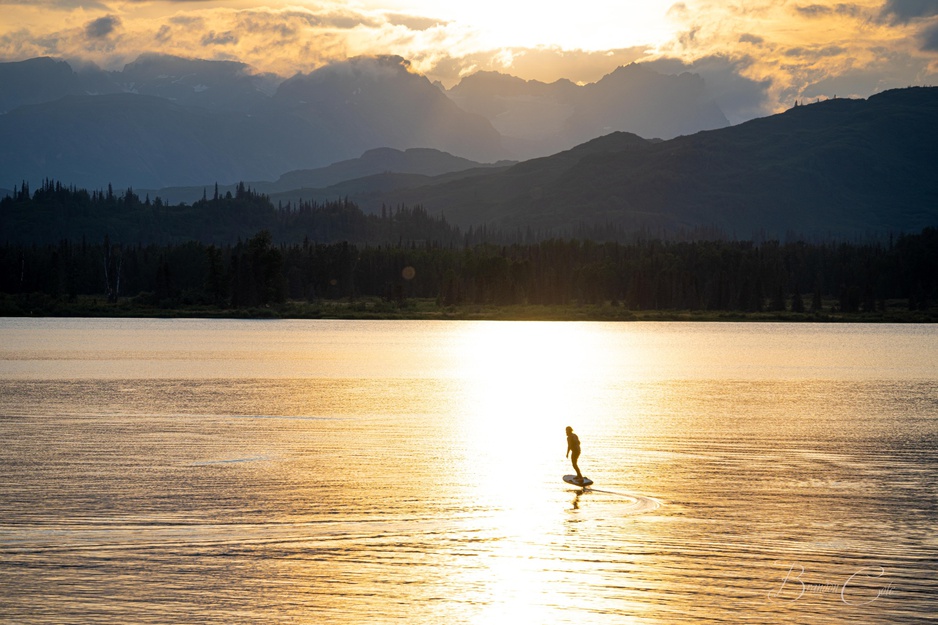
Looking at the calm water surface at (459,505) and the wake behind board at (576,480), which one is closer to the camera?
the calm water surface at (459,505)

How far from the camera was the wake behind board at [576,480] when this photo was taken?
45062 mm

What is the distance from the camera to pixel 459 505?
4109cm

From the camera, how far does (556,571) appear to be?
31.6 m

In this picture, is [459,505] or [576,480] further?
[576,480]

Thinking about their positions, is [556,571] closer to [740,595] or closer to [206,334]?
[740,595]

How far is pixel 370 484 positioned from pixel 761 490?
1754 cm

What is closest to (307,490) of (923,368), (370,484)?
(370,484)

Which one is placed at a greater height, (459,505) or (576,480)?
(576,480)

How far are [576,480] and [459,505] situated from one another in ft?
22.3

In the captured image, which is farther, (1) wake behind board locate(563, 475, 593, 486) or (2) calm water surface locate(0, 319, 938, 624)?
(1) wake behind board locate(563, 475, 593, 486)

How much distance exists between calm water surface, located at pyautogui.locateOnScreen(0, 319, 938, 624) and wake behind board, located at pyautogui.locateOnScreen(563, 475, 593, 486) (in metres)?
0.62

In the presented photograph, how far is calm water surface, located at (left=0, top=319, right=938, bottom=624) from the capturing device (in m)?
28.8

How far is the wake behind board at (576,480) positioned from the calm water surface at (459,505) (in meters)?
0.62

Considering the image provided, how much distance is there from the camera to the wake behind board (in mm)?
45062
